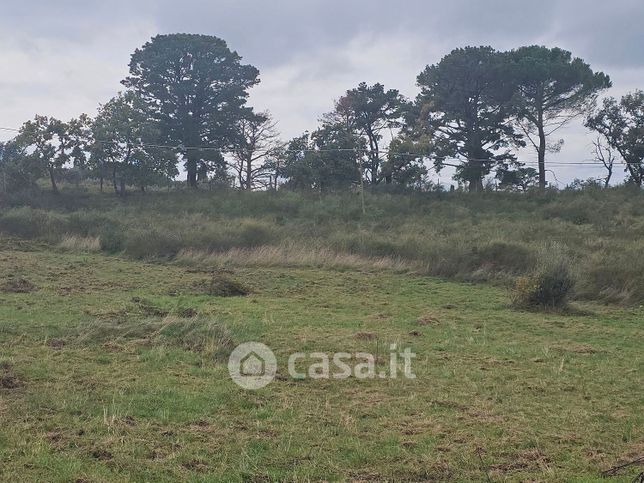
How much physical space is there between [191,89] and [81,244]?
2124 centimetres

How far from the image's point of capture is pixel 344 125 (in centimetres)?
4284

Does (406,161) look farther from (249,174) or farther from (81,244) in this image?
(81,244)

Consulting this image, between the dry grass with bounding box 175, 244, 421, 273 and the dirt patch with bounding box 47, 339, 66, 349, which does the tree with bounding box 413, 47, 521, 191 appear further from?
the dirt patch with bounding box 47, 339, 66, 349

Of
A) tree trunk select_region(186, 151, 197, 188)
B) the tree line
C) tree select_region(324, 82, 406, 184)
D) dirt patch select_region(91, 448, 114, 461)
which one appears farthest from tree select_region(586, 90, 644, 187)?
dirt patch select_region(91, 448, 114, 461)

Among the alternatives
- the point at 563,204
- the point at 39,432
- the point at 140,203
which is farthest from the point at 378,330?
the point at 140,203

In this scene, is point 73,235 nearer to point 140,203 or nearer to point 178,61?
point 140,203

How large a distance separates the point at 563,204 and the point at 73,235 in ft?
87.5

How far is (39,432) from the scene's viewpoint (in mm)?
4727

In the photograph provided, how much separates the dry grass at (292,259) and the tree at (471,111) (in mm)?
19736

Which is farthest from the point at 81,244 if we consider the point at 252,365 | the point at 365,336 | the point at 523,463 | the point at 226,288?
the point at 523,463

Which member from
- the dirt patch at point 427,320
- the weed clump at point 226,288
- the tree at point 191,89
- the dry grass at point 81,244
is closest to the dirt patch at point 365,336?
the dirt patch at point 427,320

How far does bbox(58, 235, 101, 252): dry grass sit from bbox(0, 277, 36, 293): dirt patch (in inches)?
419

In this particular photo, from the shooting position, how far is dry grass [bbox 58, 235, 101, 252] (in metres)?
24.4

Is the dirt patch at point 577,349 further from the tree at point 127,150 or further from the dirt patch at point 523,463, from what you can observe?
the tree at point 127,150
